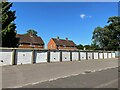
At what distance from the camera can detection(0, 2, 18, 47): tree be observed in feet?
132

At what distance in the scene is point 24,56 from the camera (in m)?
32.8

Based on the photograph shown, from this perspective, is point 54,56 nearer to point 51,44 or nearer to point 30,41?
point 30,41

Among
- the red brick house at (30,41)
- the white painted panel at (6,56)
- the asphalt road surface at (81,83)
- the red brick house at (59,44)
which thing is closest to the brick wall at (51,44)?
the red brick house at (59,44)

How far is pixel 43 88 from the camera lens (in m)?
10.9

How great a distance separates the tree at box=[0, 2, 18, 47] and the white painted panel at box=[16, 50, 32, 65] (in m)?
8.12

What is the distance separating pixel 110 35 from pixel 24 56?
205 feet

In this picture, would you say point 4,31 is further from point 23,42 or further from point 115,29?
point 115,29

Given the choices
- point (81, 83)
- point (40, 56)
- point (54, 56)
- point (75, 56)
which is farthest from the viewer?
point (75, 56)

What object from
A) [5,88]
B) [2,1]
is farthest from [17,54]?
[5,88]

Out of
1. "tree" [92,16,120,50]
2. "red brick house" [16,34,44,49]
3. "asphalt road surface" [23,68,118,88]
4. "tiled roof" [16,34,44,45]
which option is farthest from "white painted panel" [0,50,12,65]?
"tree" [92,16,120,50]

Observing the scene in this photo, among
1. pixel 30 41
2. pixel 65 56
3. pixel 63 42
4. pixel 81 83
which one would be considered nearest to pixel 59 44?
pixel 63 42

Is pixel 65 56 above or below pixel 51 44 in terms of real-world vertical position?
below

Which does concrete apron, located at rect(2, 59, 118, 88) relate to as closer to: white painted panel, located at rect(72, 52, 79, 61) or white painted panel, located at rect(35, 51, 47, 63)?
white painted panel, located at rect(35, 51, 47, 63)

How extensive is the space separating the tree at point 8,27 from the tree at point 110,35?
51.8 m
